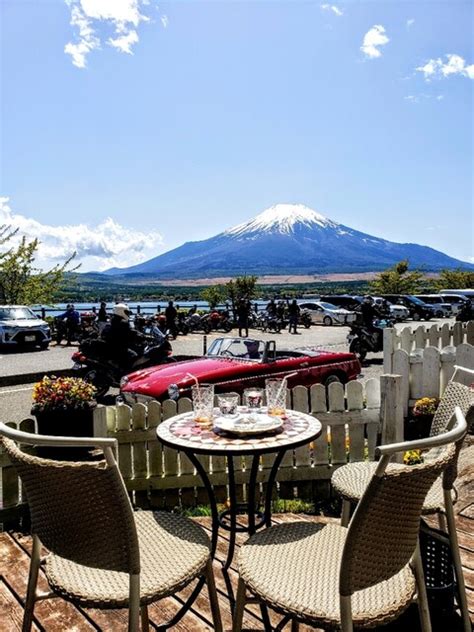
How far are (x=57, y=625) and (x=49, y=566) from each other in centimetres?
70

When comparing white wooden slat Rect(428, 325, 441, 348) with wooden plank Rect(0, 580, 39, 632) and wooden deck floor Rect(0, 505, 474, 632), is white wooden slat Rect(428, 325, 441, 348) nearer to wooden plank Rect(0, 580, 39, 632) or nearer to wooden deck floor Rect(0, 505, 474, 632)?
wooden deck floor Rect(0, 505, 474, 632)

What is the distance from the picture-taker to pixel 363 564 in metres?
1.77

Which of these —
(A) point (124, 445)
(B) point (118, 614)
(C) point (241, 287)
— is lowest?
(B) point (118, 614)

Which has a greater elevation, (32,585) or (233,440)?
(233,440)

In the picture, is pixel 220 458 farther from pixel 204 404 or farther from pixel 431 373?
pixel 431 373

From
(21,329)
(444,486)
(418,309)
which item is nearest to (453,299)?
(418,309)

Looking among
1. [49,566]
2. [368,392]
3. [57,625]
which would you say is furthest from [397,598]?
[368,392]

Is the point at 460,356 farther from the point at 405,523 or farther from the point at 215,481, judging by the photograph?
the point at 405,523

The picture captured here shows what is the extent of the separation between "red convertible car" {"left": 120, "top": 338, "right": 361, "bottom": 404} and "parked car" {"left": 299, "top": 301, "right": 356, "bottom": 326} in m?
19.5

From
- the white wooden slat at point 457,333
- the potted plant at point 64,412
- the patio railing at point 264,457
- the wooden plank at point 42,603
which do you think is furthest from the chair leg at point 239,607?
the white wooden slat at point 457,333

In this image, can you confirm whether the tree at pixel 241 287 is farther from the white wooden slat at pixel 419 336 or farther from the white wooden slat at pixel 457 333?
the white wooden slat at pixel 419 336

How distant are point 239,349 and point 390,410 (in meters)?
3.17

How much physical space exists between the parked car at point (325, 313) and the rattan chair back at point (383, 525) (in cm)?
2576

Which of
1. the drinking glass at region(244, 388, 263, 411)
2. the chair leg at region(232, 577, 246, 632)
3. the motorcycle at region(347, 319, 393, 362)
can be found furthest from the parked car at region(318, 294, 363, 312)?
the chair leg at region(232, 577, 246, 632)
